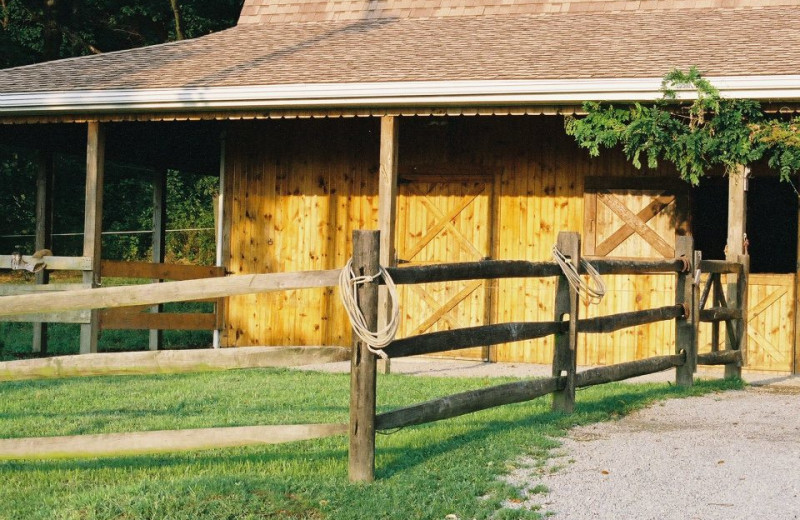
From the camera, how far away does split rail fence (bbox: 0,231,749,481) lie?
539 cm

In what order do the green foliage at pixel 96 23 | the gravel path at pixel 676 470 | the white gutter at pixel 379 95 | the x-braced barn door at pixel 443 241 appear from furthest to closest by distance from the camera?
the green foliage at pixel 96 23 < the x-braced barn door at pixel 443 241 < the white gutter at pixel 379 95 < the gravel path at pixel 676 470

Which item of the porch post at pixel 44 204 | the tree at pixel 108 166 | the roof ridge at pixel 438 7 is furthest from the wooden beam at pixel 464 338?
the tree at pixel 108 166

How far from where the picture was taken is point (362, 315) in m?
5.40

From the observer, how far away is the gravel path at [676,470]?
17.0 ft

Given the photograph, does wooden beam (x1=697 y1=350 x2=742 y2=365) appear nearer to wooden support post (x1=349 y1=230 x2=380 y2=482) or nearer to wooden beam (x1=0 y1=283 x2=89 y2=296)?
wooden support post (x1=349 y1=230 x2=380 y2=482)

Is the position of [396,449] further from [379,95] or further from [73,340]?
[73,340]

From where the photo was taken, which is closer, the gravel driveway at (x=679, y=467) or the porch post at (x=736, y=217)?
the gravel driveway at (x=679, y=467)

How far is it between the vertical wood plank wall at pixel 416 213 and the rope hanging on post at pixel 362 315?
7544 millimetres

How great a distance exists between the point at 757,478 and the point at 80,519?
3.53 m

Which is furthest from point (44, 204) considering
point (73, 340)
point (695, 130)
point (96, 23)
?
point (96, 23)

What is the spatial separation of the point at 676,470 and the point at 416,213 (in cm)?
772

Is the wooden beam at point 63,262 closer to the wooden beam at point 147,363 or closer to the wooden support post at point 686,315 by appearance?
the wooden support post at point 686,315

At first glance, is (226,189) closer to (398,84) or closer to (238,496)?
(398,84)

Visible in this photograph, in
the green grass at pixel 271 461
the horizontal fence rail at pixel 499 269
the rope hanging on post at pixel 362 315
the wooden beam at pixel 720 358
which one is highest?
the horizontal fence rail at pixel 499 269
